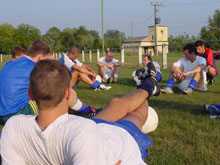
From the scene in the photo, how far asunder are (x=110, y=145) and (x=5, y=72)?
99.8 inches

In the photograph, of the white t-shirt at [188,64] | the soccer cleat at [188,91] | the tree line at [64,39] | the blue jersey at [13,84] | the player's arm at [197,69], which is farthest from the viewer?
the tree line at [64,39]

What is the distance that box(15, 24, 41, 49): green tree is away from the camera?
230ft

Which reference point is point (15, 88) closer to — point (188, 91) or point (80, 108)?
point (80, 108)

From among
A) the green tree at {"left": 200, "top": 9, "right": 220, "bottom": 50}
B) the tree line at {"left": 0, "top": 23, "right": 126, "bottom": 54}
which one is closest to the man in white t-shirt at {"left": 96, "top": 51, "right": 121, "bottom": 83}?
the green tree at {"left": 200, "top": 9, "right": 220, "bottom": 50}

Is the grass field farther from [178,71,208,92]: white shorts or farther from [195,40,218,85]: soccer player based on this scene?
[195,40,218,85]: soccer player

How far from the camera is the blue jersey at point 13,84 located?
3.55 metres

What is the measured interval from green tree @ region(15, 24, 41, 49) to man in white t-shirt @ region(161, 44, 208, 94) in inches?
2702

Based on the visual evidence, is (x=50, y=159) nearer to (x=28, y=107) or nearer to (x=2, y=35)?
(x=28, y=107)

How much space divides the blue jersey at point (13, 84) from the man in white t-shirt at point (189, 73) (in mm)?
4142

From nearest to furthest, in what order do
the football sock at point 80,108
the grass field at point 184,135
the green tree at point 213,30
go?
the grass field at point 184,135 < the football sock at point 80,108 < the green tree at point 213,30

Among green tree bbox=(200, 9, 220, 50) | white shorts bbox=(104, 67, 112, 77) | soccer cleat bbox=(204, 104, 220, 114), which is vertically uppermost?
green tree bbox=(200, 9, 220, 50)

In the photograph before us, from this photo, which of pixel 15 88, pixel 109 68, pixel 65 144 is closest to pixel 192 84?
pixel 109 68

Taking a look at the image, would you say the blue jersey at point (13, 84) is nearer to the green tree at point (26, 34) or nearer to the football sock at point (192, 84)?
the football sock at point (192, 84)

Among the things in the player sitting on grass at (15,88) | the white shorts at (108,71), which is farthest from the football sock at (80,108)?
the white shorts at (108,71)
